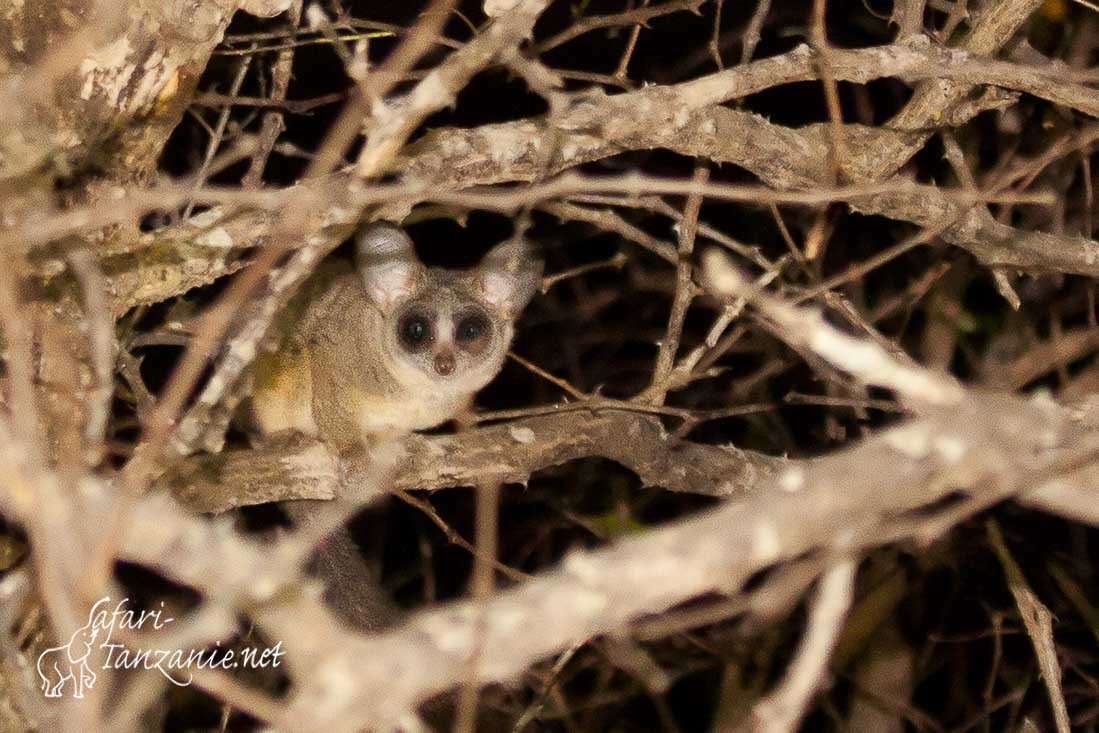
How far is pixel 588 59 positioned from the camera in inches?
215

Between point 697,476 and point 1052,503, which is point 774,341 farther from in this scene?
point 1052,503

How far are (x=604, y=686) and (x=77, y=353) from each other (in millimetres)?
3417

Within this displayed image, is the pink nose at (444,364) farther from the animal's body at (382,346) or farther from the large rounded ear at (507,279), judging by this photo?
the large rounded ear at (507,279)

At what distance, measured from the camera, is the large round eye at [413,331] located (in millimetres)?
4898

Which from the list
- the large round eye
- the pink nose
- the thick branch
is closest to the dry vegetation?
the thick branch

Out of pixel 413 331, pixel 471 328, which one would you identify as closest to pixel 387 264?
pixel 413 331

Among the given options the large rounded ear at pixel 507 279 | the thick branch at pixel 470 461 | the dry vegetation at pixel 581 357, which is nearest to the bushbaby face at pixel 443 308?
the large rounded ear at pixel 507 279

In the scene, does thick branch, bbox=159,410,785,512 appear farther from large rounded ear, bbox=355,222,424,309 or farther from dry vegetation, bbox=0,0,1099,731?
large rounded ear, bbox=355,222,424,309

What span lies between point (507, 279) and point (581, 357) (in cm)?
151

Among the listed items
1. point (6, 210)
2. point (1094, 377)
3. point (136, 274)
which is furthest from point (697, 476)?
point (6, 210)

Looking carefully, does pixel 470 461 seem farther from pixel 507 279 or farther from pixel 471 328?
pixel 507 279

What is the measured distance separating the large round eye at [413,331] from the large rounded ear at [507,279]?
35cm

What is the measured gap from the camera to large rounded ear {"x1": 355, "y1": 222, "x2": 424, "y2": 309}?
467cm

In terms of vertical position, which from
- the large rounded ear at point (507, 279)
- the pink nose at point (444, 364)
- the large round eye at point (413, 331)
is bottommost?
the pink nose at point (444, 364)
